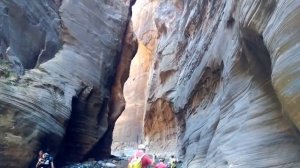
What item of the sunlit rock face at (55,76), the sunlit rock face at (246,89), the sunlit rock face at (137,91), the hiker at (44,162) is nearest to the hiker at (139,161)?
the sunlit rock face at (246,89)

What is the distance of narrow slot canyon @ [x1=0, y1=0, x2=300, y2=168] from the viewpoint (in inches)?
273

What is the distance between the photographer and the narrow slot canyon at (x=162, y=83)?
6930 millimetres

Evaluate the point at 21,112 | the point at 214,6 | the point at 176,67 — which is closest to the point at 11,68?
the point at 21,112

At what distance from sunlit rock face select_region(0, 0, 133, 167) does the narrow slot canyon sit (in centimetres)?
5

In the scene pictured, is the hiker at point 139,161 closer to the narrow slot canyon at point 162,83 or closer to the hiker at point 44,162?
the narrow slot canyon at point 162,83

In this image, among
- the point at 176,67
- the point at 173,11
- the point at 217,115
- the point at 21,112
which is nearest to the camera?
the point at 217,115

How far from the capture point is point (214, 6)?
1703 centimetres

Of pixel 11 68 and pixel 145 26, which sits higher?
pixel 145 26

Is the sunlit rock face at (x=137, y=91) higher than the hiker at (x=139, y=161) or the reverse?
higher

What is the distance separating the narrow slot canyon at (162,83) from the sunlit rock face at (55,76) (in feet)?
0.16

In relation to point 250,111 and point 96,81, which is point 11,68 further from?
point 250,111

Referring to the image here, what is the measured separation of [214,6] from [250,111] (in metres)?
9.70

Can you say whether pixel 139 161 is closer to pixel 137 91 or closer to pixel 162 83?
pixel 162 83

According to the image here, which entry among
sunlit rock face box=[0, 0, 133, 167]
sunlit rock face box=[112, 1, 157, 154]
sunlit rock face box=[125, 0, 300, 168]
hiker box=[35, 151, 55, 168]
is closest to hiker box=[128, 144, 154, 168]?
sunlit rock face box=[125, 0, 300, 168]
